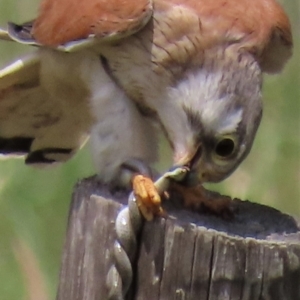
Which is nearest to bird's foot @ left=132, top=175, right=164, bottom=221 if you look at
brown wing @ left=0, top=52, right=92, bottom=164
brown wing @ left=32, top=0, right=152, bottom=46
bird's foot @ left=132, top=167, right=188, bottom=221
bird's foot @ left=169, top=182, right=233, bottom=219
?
bird's foot @ left=132, top=167, right=188, bottom=221

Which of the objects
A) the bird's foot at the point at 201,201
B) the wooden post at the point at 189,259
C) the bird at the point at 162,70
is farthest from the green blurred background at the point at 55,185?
the wooden post at the point at 189,259

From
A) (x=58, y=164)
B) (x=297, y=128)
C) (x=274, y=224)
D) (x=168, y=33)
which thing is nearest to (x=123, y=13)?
(x=168, y=33)

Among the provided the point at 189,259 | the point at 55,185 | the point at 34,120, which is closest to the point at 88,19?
the point at 34,120

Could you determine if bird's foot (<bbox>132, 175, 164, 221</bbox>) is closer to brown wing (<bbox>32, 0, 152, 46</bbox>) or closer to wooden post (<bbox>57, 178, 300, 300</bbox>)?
wooden post (<bbox>57, 178, 300, 300</bbox>)

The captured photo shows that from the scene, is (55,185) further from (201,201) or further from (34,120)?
(201,201)

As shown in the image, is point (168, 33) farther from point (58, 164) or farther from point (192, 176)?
point (58, 164)

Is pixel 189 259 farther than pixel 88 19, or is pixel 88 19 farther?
pixel 88 19

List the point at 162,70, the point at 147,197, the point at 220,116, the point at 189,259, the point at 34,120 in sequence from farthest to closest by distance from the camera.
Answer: the point at 34,120, the point at 162,70, the point at 220,116, the point at 147,197, the point at 189,259

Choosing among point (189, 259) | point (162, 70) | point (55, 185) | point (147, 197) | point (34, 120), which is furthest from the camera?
point (55, 185)
